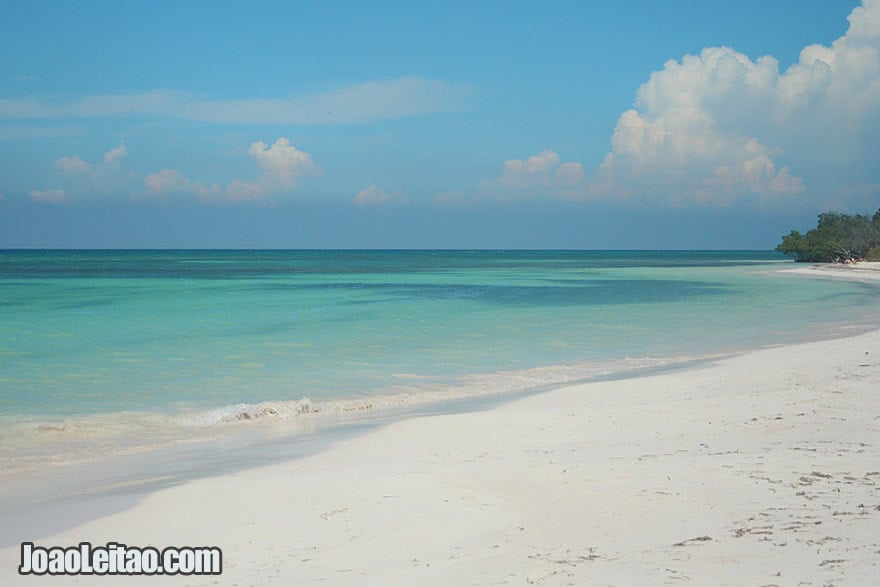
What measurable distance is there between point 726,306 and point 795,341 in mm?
12429

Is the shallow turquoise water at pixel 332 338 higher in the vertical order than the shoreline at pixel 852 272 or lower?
lower

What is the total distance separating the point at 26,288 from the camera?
4369 centimetres

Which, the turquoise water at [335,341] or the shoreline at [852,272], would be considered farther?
the shoreline at [852,272]

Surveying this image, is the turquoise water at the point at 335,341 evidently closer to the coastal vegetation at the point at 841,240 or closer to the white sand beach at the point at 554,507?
the white sand beach at the point at 554,507

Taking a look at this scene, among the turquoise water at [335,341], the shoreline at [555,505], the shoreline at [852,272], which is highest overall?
the shoreline at [852,272]

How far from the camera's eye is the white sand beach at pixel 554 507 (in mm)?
4484

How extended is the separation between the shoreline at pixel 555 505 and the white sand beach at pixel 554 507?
2 centimetres

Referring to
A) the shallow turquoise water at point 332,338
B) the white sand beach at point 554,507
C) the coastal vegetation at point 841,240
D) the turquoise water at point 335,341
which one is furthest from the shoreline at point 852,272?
the white sand beach at point 554,507

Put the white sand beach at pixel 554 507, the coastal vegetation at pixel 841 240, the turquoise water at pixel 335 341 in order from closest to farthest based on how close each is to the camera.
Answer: the white sand beach at pixel 554 507
the turquoise water at pixel 335 341
the coastal vegetation at pixel 841 240

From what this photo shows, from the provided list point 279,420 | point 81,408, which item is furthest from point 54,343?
point 279,420

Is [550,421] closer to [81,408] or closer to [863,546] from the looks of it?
[863,546]

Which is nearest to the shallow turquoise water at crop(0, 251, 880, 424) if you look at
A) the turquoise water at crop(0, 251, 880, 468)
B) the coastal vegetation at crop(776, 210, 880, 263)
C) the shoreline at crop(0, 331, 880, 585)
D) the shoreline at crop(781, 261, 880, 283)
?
the turquoise water at crop(0, 251, 880, 468)

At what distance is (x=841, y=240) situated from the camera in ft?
247

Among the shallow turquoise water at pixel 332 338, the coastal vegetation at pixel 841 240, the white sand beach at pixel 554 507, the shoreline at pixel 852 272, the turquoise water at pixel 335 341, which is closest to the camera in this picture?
the white sand beach at pixel 554 507
